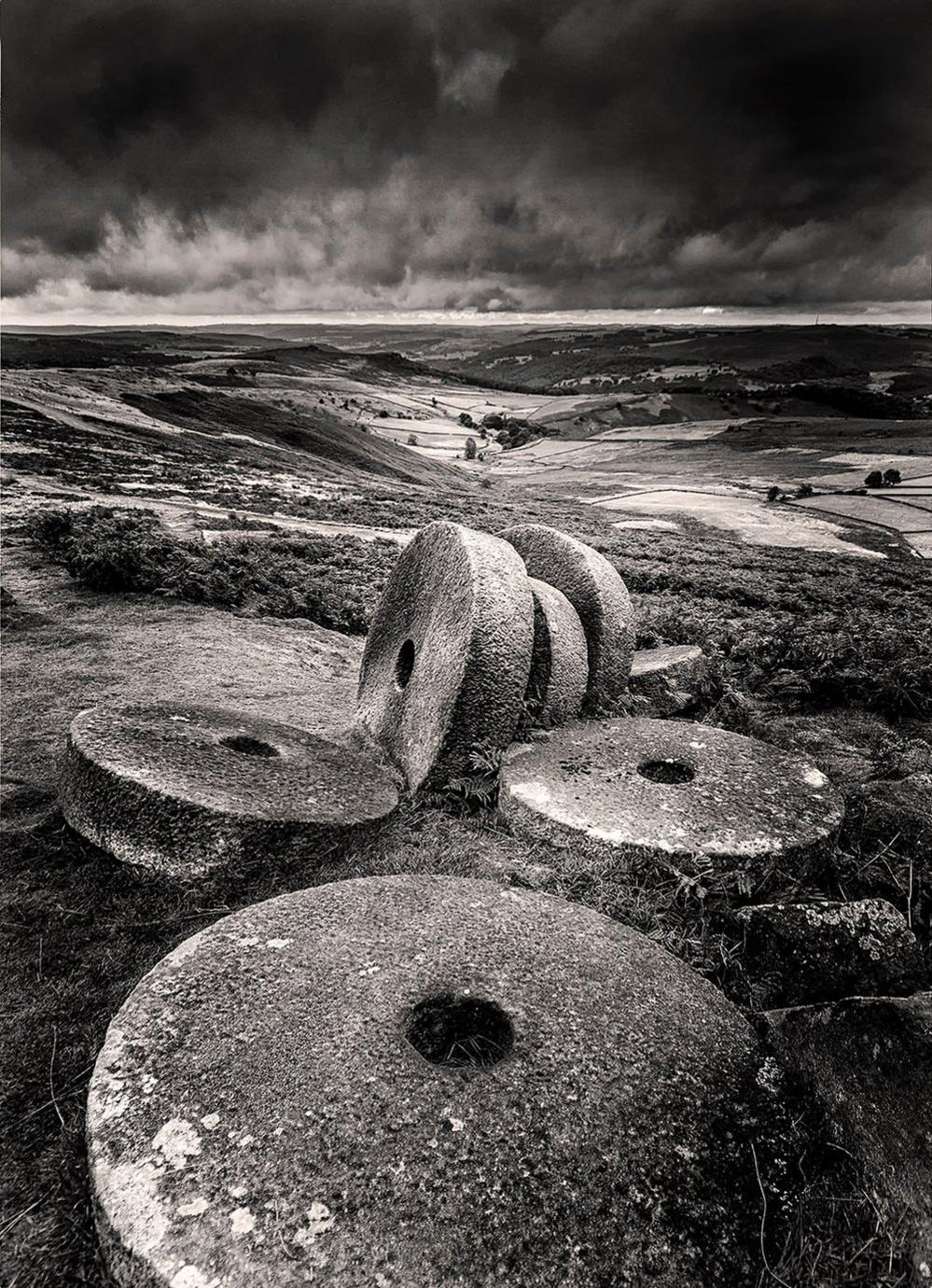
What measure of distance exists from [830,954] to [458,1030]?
187cm

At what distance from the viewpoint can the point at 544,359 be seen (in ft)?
420

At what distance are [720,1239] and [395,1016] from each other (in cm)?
127

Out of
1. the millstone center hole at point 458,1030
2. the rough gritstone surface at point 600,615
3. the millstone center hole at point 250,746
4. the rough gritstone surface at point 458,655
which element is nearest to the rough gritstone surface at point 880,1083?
the millstone center hole at point 458,1030

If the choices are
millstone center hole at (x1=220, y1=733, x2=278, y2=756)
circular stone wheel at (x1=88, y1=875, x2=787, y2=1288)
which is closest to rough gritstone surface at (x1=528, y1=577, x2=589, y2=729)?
millstone center hole at (x1=220, y1=733, x2=278, y2=756)

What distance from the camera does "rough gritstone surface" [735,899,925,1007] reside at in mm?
3527

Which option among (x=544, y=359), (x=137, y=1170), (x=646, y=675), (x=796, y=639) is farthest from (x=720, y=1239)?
(x=544, y=359)

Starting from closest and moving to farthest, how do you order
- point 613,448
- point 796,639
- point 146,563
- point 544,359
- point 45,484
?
point 796,639
point 146,563
point 45,484
point 613,448
point 544,359

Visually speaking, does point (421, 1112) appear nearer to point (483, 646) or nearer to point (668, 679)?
point (483, 646)

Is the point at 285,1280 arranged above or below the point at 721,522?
above

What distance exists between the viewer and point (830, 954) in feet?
11.8

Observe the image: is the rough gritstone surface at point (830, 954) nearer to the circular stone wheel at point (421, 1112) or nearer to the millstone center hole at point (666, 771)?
the circular stone wheel at point (421, 1112)

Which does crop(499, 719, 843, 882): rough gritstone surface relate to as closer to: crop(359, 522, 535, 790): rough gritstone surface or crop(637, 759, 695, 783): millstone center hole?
crop(637, 759, 695, 783): millstone center hole

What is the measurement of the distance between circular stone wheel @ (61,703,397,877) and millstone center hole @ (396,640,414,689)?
45.3 inches

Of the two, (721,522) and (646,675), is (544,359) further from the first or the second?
(646,675)
